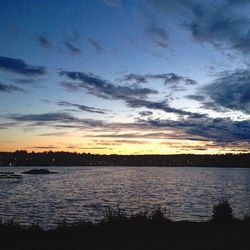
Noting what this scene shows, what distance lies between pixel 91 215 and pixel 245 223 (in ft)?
78.5

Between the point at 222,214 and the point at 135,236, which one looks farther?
the point at 222,214

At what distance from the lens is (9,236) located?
64.3ft

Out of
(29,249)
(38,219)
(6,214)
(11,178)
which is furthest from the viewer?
(11,178)

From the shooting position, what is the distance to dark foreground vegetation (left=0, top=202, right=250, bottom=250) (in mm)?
16828

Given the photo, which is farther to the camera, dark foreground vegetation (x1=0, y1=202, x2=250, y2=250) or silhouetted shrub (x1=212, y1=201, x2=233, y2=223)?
silhouetted shrub (x1=212, y1=201, x2=233, y2=223)

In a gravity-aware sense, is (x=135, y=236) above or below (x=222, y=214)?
below

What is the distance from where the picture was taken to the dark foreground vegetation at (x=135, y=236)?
16.8 m

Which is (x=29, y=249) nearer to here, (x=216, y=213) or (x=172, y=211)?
(x=216, y=213)

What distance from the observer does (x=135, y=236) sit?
19.4 metres

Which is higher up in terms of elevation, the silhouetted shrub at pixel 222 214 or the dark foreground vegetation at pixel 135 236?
the silhouetted shrub at pixel 222 214

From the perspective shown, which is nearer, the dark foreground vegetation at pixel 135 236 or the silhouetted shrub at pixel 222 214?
the dark foreground vegetation at pixel 135 236

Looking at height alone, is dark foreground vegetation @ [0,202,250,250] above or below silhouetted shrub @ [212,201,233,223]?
below

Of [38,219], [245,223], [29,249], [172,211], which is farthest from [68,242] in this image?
[172,211]

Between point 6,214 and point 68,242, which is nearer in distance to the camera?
point 68,242
